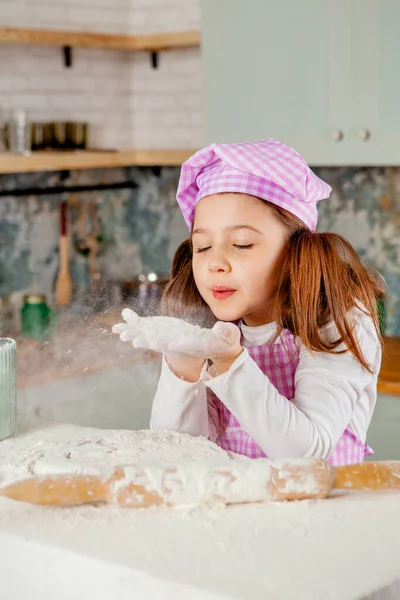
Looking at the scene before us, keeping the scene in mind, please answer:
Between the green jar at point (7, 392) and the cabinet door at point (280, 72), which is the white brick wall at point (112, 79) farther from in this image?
the green jar at point (7, 392)

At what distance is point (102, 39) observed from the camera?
11.5ft

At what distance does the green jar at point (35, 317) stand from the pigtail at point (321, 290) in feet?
6.38

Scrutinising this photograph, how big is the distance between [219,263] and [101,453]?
330 millimetres

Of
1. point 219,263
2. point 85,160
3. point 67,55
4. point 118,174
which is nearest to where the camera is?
point 219,263

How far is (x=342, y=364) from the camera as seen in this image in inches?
56.1

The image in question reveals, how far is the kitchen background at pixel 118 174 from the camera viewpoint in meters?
3.47

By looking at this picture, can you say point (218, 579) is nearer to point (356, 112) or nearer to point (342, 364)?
point (342, 364)

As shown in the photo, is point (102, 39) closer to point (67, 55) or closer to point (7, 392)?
point (67, 55)

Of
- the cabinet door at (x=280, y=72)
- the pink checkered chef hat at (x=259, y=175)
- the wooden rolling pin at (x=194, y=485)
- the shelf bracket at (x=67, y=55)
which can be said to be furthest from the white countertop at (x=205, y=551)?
the shelf bracket at (x=67, y=55)

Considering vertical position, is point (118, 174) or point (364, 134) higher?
point (364, 134)

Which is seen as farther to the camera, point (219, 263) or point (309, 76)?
point (309, 76)

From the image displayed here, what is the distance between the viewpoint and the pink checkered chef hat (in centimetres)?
145

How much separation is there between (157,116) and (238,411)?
274 cm

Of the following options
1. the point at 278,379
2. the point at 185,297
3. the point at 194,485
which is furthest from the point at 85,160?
the point at 194,485
